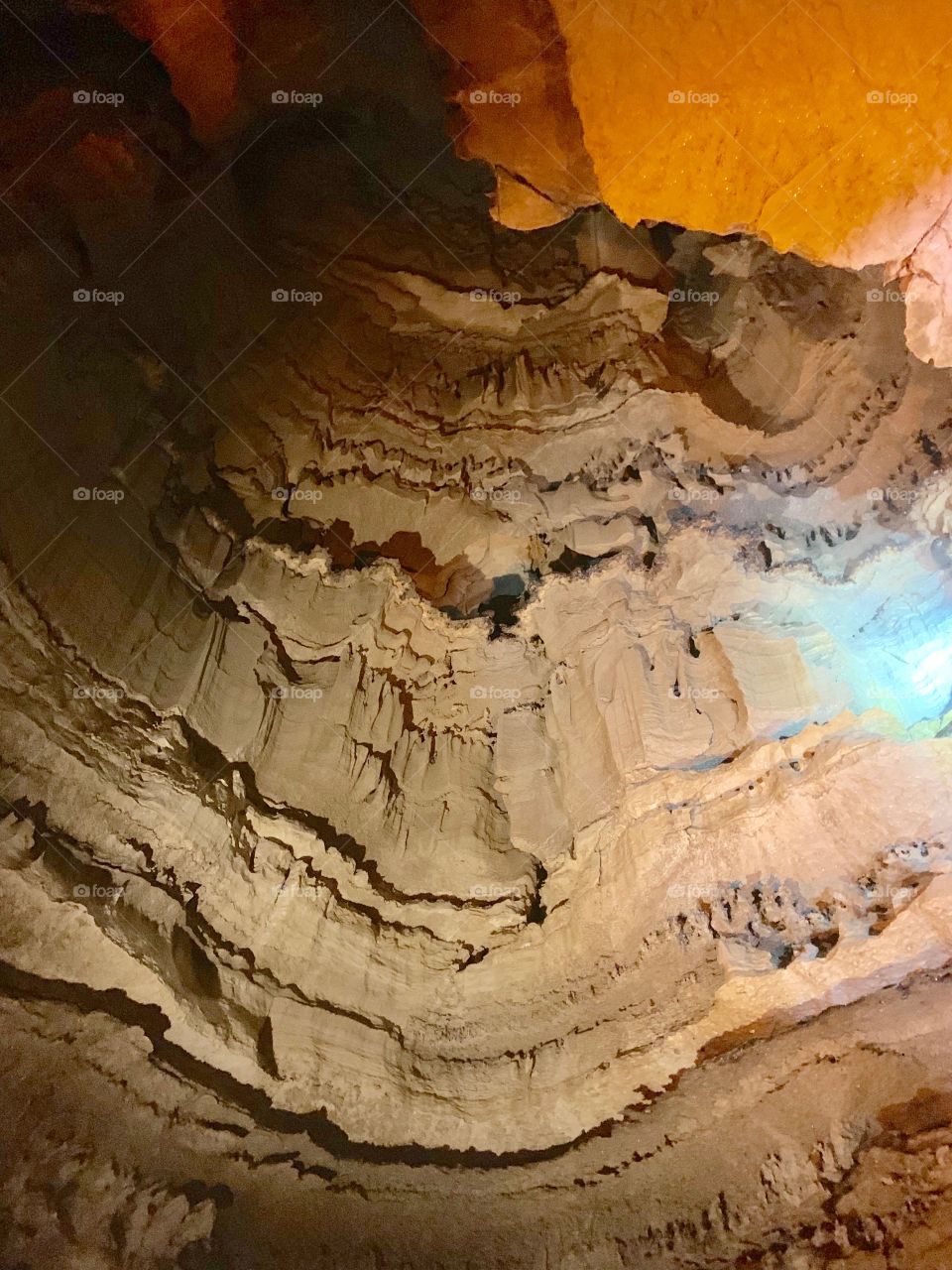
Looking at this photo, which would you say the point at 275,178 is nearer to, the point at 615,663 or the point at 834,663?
the point at 615,663

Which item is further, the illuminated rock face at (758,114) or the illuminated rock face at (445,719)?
the illuminated rock face at (758,114)

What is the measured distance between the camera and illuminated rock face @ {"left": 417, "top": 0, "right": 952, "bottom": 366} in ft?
11.6

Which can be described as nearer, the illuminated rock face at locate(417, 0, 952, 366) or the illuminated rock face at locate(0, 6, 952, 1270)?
the illuminated rock face at locate(0, 6, 952, 1270)

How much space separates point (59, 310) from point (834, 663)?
15.0 ft

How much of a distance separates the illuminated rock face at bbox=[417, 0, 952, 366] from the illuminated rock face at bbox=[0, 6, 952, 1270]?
180 millimetres

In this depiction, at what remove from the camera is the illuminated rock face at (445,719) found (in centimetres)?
304

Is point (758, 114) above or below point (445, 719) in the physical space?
above

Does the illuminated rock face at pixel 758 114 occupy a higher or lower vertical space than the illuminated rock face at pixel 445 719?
higher

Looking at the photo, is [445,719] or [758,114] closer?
[758,114]

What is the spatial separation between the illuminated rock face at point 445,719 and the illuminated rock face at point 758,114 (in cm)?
18

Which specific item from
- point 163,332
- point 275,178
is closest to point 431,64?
point 275,178

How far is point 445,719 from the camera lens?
437 centimetres

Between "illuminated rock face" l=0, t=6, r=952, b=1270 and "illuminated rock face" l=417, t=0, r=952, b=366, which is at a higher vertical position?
"illuminated rock face" l=417, t=0, r=952, b=366

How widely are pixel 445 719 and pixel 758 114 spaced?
11.9ft
